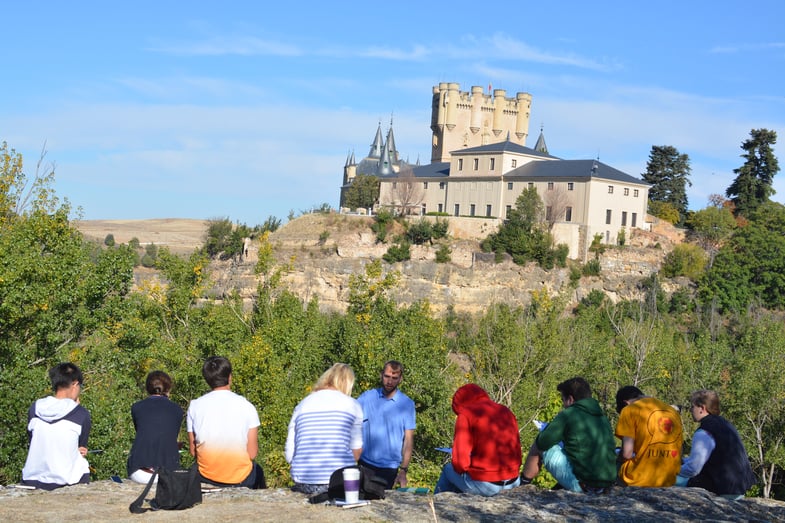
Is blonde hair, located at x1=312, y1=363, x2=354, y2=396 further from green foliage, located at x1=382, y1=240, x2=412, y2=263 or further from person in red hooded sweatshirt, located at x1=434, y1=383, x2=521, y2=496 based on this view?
green foliage, located at x1=382, y1=240, x2=412, y2=263

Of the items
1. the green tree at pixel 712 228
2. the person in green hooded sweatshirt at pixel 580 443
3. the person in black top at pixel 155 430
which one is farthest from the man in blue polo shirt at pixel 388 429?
the green tree at pixel 712 228

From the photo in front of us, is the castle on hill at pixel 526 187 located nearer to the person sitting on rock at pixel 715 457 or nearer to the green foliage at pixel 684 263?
the green foliage at pixel 684 263

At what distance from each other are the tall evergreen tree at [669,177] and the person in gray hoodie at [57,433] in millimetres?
67840

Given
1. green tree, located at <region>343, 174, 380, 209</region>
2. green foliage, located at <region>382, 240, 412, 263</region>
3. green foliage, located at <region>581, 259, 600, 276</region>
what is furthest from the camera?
green tree, located at <region>343, 174, 380, 209</region>

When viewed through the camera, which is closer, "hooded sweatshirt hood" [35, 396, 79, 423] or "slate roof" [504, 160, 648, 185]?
"hooded sweatshirt hood" [35, 396, 79, 423]

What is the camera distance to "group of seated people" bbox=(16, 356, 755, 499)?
7.19 m

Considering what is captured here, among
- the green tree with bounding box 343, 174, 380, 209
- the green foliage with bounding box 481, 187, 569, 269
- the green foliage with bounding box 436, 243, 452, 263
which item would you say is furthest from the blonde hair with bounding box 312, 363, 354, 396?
the green tree with bounding box 343, 174, 380, 209

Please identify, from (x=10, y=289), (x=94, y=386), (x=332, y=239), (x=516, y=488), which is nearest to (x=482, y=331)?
(x=332, y=239)

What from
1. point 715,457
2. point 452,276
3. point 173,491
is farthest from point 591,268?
point 173,491

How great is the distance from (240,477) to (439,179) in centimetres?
6001

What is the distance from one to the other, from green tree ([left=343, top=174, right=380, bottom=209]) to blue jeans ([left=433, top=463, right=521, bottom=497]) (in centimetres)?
6239

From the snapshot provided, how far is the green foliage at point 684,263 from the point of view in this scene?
6125cm

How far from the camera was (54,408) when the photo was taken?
7.26 metres

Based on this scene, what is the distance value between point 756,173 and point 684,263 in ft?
39.8
